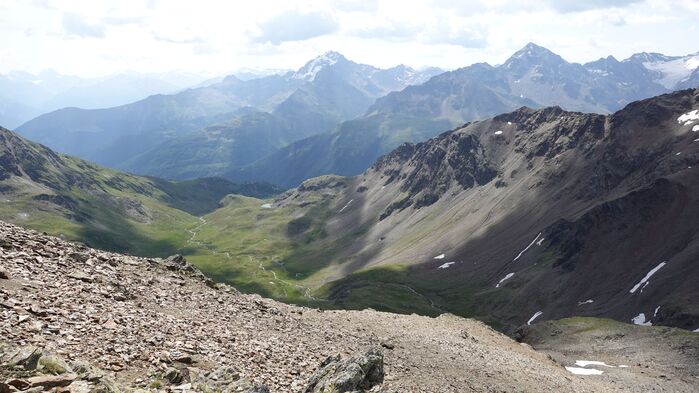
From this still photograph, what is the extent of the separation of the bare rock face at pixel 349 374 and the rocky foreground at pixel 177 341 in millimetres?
71

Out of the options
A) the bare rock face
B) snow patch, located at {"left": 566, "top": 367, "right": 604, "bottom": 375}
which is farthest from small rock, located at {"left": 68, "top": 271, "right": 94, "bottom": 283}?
snow patch, located at {"left": 566, "top": 367, "right": 604, "bottom": 375}

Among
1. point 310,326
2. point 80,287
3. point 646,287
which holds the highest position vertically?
point 80,287

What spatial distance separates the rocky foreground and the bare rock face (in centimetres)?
7

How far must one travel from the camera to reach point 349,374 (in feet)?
89.2

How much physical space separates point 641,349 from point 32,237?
97313 millimetres

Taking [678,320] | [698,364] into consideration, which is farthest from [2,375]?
[678,320]

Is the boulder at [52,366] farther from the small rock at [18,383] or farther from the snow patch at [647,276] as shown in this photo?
the snow patch at [647,276]

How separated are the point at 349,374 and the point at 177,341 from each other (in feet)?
28.3

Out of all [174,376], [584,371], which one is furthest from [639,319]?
[174,376]

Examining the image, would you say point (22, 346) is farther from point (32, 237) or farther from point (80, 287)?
point (32, 237)

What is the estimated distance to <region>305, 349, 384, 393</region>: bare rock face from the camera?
2642cm

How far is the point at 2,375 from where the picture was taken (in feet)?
59.8

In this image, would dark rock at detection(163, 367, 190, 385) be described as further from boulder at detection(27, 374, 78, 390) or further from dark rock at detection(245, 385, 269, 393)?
boulder at detection(27, 374, 78, 390)

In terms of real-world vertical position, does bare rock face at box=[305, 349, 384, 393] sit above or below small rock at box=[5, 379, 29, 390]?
below
